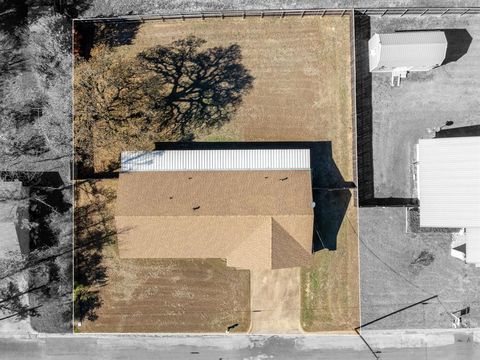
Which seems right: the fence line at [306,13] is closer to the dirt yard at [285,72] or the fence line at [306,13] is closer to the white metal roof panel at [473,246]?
the dirt yard at [285,72]

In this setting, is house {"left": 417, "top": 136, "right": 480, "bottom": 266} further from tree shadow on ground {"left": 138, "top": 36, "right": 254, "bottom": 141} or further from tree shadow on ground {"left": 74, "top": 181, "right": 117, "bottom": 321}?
tree shadow on ground {"left": 74, "top": 181, "right": 117, "bottom": 321}

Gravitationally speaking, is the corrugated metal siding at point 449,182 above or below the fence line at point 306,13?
below

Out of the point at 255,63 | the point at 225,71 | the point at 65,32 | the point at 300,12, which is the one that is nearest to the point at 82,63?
the point at 65,32

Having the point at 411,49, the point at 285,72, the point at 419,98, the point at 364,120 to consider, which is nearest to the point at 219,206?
the point at 285,72

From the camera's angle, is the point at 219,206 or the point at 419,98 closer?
the point at 219,206

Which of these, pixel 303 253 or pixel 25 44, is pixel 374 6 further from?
pixel 25 44

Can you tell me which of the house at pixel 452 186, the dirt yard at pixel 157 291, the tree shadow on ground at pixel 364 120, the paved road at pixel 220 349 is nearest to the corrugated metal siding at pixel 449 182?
the house at pixel 452 186

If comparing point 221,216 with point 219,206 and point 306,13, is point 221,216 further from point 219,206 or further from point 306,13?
point 306,13
